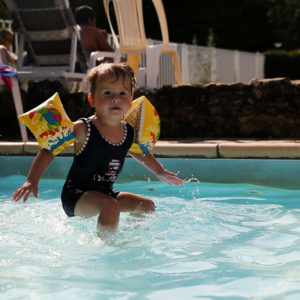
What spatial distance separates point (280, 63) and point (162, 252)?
2037 centimetres

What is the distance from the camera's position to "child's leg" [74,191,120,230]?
9.64 ft

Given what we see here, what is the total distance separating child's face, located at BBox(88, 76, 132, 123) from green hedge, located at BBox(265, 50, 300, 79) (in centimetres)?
1972

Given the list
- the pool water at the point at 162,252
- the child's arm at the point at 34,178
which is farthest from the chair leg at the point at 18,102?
the child's arm at the point at 34,178

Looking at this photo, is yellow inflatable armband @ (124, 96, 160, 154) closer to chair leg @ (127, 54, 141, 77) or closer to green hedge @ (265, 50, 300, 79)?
chair leg @ (127, 54, 141, 77)

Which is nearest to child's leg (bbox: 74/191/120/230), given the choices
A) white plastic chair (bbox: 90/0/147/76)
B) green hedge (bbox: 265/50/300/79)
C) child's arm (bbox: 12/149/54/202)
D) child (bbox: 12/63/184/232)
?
child (bbox: 12/63/184/232)

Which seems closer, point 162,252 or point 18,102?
point 162,252

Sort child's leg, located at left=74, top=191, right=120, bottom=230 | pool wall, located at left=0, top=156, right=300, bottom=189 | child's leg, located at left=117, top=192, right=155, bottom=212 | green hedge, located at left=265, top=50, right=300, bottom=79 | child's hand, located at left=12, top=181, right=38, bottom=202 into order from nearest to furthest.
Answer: child's hand, located at left=12, top=181, right=38, bottom=202
child's leg, located at left=74, top=191, right=120, bottom=230
child's leg, located at left=117, top=192, right=155, bottom=212
pool wall, located at left=0, top=156, right=300, bottom=189
green hedge, located at left=265, top=50, right=300, bottom=79

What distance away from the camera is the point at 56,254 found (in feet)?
8.98

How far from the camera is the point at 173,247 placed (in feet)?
9.43

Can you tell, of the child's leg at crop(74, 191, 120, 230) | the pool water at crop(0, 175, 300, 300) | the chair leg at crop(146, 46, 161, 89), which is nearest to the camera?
the pool water at crop(0, 175, 300, 300)

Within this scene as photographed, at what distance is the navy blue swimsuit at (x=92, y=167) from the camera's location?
315 cm

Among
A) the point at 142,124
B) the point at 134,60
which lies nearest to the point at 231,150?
the point at 142,124

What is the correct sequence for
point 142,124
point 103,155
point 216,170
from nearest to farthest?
point 103,155 → point 142,124 → point 216,170

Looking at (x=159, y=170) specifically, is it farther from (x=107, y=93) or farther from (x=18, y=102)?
(x=18, y=102)
